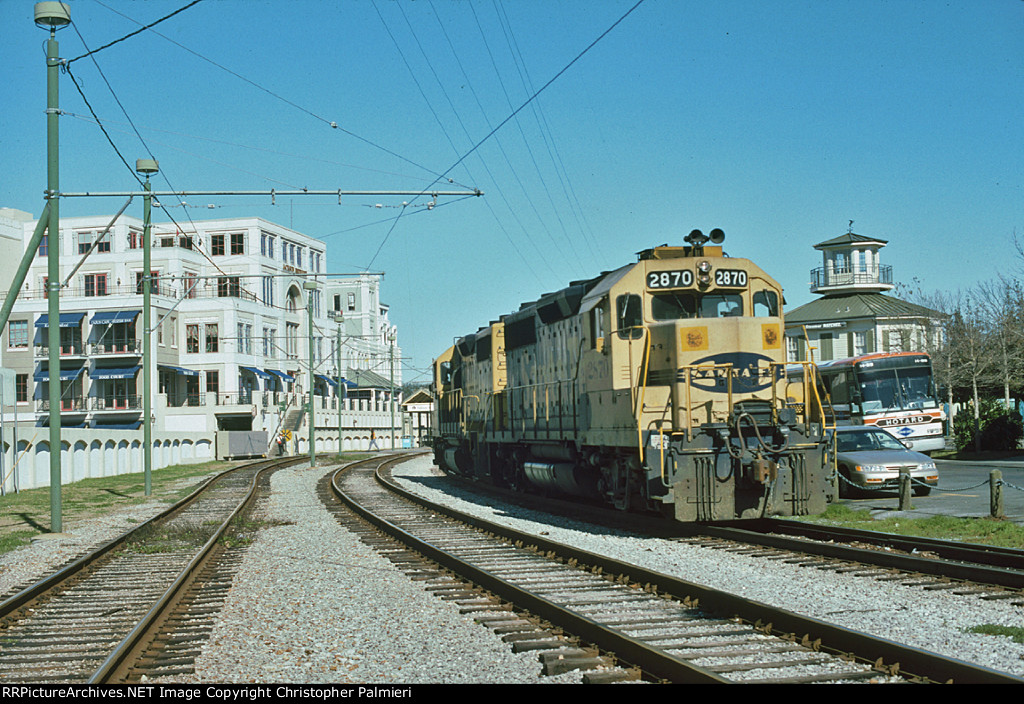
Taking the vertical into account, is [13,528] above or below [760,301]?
below

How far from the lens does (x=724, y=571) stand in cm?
1052

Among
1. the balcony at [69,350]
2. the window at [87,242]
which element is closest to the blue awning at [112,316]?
the balcony at [69,350]

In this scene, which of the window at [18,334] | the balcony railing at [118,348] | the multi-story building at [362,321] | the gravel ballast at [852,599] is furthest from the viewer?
the multi-story building at [362,321]

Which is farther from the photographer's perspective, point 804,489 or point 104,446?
point 104,446

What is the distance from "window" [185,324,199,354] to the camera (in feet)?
214

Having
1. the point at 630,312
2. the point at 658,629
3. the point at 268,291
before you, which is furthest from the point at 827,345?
the point at 658,629

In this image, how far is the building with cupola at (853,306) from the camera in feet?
182

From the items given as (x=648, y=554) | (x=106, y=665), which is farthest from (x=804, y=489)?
(x=106, y=665)

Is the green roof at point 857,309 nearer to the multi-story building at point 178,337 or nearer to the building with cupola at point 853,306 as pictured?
the building with cupola at point 853,306

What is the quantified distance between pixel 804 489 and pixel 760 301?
2.79 metres

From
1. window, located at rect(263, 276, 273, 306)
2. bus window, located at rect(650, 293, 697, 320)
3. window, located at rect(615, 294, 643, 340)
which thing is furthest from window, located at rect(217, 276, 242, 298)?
bus window, located at rect(650, 293, 697, 320)

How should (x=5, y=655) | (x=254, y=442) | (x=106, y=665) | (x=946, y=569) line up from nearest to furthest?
1. (x=106, y=665)
2. (x=5, y=655)
3. (x=946, y=569)
4. (x=254, y=442)

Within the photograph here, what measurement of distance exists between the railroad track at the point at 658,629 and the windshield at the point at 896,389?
77.7 feet

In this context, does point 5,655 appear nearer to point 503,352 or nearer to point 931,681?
point 931,681
